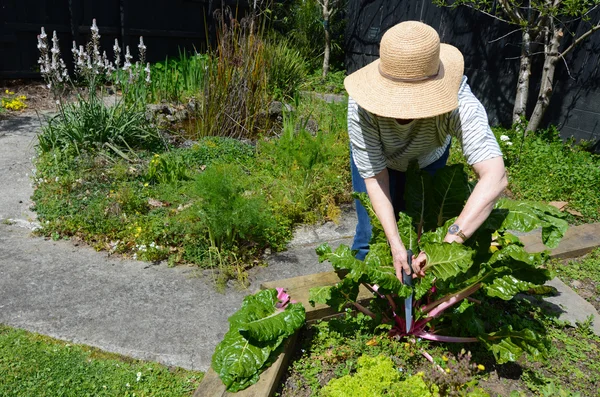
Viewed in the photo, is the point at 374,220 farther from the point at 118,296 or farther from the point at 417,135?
the point at 118,296

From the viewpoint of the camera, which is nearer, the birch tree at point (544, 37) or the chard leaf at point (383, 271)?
the chard leaf at point (383, 271)

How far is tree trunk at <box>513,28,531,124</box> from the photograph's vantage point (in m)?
5.96

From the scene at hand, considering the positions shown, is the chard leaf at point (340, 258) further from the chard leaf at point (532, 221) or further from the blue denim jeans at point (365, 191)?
the chard leaf at point (532, 221)

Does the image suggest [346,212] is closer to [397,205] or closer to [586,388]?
[397,205]

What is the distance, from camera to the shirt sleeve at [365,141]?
2329 millimetres

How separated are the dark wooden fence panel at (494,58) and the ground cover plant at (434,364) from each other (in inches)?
168

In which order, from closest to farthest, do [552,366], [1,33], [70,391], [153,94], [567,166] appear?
[70,391] → [552,366] → [567,166] → [153,94] → [1,33]

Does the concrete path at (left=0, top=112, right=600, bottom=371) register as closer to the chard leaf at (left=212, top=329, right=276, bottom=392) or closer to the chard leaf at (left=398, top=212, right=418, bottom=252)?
the chard leaf at (left=212, top=329, right=276, bottom=392)

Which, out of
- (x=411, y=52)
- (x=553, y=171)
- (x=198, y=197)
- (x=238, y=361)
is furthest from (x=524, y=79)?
(x=238, y=361)

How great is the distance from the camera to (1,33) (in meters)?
7.48

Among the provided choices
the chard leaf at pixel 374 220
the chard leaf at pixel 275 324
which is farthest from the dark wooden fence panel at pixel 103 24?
the chard leaf at pixel 275 324

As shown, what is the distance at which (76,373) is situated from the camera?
7.59ft

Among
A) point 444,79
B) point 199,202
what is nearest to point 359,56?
point 199,202

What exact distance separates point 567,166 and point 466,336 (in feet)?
12.2
